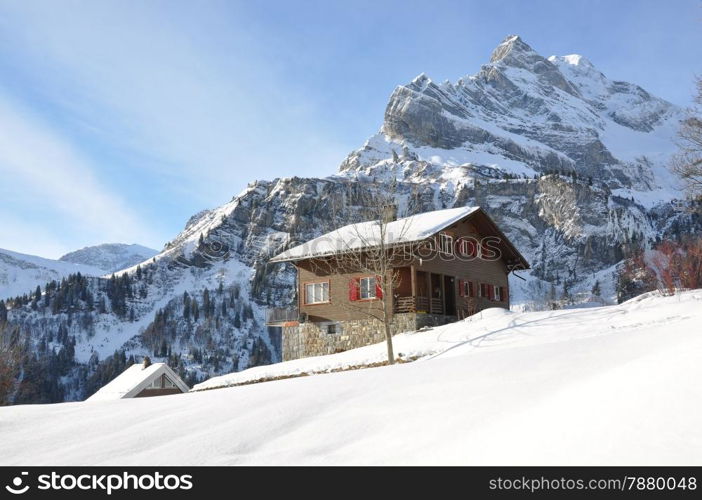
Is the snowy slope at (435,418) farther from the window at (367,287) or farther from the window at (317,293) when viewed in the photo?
the window at (317,293)

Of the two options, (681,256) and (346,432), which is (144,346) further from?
(346,432)

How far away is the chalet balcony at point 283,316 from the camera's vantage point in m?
A: 34.6

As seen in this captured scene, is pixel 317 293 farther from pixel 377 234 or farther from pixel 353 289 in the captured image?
pixel 377 234

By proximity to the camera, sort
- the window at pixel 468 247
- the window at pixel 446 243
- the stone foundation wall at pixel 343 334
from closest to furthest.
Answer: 1. the stone foundation wall at pixel 343 334
2. the window at pixel 446 243
3. the window at pixel 468 247

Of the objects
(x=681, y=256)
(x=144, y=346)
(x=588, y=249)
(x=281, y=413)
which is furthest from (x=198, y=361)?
(x=281, y=413)

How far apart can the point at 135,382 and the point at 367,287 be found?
19.3m

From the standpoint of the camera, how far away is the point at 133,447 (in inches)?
253

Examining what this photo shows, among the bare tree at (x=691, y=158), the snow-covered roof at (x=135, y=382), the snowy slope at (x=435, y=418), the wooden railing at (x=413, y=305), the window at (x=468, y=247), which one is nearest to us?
the snowy slope at (x=435, y=418)

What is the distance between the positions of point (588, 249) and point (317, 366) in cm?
16660

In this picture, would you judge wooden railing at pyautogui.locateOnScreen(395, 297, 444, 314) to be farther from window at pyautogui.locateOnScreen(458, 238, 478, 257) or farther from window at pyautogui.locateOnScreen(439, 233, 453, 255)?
window at pyautogui.locateOnScreen(458, 238, 478, 257)

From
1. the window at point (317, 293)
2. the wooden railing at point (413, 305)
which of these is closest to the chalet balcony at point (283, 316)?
the window at point (317, 293)

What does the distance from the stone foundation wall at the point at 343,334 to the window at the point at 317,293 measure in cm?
131

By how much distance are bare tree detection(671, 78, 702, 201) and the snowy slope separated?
10.5m

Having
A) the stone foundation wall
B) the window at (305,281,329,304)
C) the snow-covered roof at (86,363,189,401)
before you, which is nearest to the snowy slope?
the stone foundation wall
